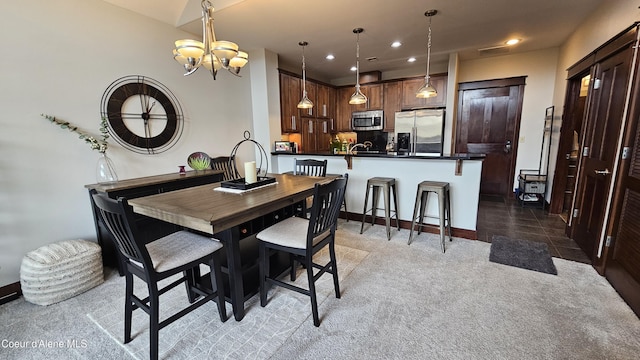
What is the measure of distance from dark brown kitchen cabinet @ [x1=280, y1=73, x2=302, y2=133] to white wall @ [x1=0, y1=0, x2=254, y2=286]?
1889mm

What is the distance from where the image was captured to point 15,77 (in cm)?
222

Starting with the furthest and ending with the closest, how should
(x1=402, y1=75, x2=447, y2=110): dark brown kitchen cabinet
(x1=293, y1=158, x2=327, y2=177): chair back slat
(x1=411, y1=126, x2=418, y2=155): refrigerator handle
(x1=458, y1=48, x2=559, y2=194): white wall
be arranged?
(x1=411, y1=126, x2=418, y2=155): refrigerator handle < (x1=402, y1=75, x2=447, y2=110): dark brown kitchen cabinet < (x1=458, y1=48, x2=559, y2=194): white wall < (x1=293, y1=158, x2=327, y2=177): chair back slat

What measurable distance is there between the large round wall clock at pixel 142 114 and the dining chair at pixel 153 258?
1714mm

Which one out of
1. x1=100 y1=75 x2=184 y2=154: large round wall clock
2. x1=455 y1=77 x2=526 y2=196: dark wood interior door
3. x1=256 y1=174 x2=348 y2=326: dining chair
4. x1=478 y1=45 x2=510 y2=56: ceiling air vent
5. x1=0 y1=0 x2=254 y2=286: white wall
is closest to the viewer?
x1=256 y1=174 x2=348 y2=326: dining chair

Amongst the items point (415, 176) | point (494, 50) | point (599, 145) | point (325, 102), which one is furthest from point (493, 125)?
point (325, 102)

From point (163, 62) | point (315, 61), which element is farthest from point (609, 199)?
point (163, 62)

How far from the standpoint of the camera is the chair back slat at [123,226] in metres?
1.33

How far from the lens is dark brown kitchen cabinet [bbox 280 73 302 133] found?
15.3ft

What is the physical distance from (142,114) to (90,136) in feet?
1.98

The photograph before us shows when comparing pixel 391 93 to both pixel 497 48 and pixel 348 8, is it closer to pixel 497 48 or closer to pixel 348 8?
pixel 497 48

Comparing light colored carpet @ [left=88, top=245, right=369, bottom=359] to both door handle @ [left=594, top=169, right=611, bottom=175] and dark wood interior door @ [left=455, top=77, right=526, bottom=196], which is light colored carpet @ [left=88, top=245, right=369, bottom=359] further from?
dark wood interior door @ [left=455, top=77, right=526, bottom=196]

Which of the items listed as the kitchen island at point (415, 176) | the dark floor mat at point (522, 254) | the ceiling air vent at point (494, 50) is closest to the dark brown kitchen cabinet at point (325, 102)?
the kitchen island at point (415, 176)

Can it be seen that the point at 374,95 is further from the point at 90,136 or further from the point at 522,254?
the point at 90,136

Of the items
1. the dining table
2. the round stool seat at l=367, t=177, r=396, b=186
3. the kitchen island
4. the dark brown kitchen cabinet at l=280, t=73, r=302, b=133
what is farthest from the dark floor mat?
the dark brown kitchen cabinet at l=280, t=73, r=302, b=133
